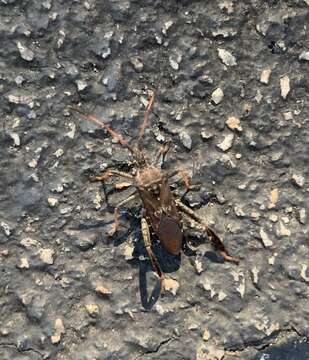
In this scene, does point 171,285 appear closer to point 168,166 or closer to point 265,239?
point 265,239

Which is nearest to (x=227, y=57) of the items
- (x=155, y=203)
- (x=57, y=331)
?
(x=155, y=203)

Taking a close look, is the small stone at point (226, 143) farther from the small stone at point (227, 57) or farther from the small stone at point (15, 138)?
the small stone at point (15, 138)

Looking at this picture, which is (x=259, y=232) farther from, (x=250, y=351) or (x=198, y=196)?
(x=250, y=351)

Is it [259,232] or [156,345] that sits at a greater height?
[259,232]

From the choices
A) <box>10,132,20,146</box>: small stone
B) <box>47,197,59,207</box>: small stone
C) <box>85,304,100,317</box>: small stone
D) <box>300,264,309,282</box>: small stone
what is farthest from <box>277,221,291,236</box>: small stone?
<box>10,132,20,146</box>: small stone

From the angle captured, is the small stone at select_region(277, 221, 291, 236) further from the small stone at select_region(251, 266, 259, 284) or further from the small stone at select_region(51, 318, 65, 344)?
the small stone at select_region(51, 318, 65, 344)

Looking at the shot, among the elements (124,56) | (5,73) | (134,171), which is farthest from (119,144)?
(5,73)

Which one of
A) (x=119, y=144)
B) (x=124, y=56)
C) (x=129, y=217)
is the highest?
(x=124, y=56)
